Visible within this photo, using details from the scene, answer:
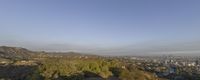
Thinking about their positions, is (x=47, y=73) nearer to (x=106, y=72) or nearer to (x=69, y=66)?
(x=69, y=66)

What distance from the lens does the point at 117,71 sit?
132 feet

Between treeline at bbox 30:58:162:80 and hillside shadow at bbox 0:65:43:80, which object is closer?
treeline at bbox 30:58:162:80

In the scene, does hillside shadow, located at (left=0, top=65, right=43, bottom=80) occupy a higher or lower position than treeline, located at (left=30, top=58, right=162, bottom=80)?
lower

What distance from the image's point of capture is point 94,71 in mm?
38969

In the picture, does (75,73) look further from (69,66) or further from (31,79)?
(31,79)

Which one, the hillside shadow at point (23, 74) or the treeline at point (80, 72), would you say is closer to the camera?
the treeline at point (80, 72)

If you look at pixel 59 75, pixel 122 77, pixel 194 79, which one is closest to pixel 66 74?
pixel 59 75

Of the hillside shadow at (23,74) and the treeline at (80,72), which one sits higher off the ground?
the treeline at (80,72)

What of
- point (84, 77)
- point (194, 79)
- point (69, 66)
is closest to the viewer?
point (84, 77)

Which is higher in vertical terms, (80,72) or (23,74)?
(80,72)

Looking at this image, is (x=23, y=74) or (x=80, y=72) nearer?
(x=80, y=72)

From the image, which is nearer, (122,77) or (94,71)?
(122,77)

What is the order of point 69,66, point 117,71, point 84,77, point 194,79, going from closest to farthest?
point 84,77 < point 69,66 < point 117,71 < point 194,79

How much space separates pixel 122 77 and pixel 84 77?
172 inches
